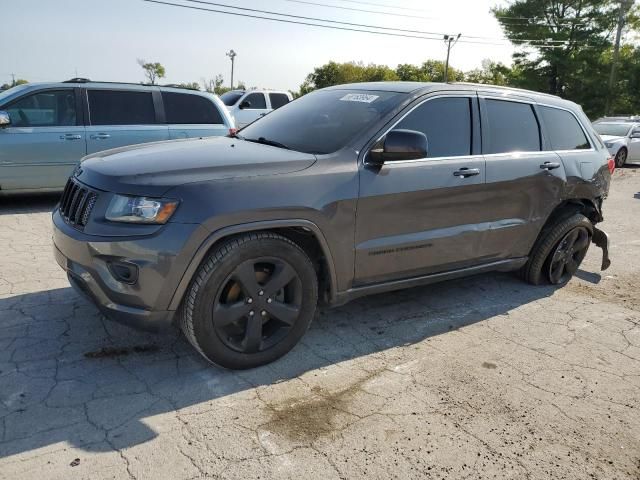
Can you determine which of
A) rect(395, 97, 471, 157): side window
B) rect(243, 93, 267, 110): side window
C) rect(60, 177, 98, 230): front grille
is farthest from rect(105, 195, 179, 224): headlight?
rect(243, 93, 267, 110): side window

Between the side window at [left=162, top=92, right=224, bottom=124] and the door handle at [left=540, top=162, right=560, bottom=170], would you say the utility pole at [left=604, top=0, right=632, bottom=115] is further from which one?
the door handle at [left=540, top=162, right=560, bottom=170]

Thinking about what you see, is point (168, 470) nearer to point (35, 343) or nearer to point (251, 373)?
point (251, 373)

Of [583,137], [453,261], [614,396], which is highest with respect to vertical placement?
[583,137]

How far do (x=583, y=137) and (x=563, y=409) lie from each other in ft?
10.1

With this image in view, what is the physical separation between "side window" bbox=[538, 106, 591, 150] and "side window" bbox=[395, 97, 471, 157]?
1.12 m

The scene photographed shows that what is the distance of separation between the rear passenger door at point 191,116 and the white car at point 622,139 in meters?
13.4

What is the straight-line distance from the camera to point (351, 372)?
10.8 ft

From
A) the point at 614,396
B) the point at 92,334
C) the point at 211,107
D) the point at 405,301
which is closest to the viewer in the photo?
the point at 614,396

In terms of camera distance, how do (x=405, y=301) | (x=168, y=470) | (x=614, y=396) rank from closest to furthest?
1. (x=168, y=470)
2. (x=614, y=396)
3. (x=405, y=301)

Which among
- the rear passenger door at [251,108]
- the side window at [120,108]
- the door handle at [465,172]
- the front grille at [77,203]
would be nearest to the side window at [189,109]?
the side window at [120,108]

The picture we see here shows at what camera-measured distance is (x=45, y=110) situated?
279 inches

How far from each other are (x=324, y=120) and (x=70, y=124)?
490 cm

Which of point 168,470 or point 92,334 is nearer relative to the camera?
point 168,470

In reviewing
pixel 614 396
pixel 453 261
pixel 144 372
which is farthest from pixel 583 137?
pixel 144 372
